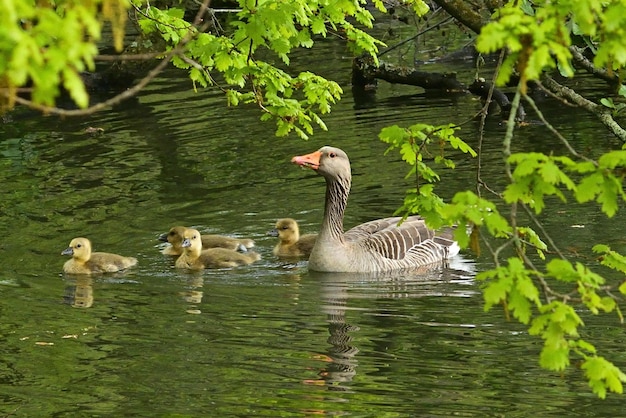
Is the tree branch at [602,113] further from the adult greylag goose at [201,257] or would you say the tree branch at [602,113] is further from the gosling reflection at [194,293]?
the adult greylag goose at [201,257]

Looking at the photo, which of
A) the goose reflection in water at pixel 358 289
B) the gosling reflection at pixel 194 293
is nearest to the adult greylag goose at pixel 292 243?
the goose reflection in water at pixel 358 289

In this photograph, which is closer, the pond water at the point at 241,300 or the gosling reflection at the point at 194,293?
the pond water at the point at 241,300

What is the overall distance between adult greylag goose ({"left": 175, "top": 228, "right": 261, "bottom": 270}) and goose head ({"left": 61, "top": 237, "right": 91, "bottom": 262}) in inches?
41.6

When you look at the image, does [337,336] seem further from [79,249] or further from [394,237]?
[79,249]

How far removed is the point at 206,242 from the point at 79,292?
73.2 inches

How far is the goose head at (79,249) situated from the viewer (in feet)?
43.9

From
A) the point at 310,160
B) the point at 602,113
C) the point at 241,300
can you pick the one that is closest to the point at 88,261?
the point at 241,300

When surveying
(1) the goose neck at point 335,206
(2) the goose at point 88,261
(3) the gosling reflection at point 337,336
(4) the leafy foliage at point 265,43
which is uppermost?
(4) the leafy foliage at point 265,43

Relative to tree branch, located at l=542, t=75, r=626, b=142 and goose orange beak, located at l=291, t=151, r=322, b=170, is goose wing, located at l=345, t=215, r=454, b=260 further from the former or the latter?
tree branch, located at l=542, t=75, r=626, b=142

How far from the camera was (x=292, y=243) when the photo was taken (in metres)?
14.2

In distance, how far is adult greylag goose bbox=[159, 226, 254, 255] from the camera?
1388 cm

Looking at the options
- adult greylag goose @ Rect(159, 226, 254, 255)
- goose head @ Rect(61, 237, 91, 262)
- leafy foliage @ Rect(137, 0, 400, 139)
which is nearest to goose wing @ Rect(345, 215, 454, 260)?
adult greylag goose @ Rect(159, 226, 254, 255)

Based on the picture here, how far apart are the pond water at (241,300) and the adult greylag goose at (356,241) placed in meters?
0.24

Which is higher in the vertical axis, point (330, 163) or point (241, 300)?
point (330, 163)
